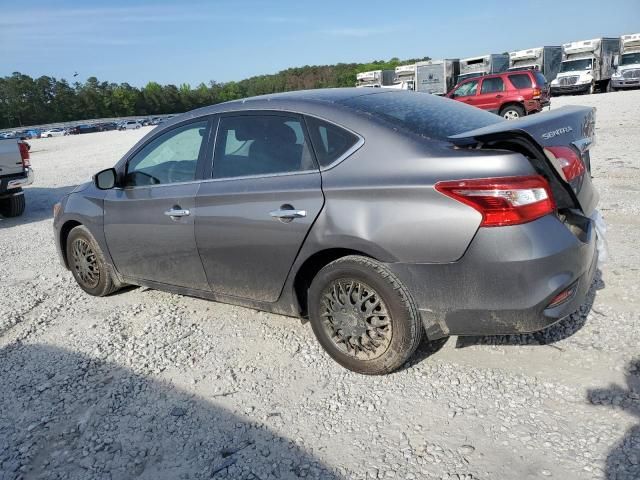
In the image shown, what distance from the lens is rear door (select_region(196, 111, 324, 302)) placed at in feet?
10.1

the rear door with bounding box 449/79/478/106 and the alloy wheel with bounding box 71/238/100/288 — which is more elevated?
the rear door with bounding box 449/79/478/106

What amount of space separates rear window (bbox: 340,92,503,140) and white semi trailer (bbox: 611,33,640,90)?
105ft

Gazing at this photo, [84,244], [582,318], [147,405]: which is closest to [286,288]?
[147,405]

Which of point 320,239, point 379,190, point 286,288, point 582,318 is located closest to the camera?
point 379,190

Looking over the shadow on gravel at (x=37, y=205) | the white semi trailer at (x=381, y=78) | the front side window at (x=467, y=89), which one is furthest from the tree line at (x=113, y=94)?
the shadow on gravel at (x=37, y=205)

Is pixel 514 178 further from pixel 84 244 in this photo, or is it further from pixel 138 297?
pixel 84 244

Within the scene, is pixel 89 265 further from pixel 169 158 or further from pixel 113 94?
pixel 113 94

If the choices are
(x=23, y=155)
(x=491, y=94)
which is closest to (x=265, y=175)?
(x=23, y=155)

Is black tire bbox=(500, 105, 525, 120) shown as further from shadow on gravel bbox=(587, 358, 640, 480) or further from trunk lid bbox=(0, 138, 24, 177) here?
shadow on gravel bbox=(587, 358, 640, 480)

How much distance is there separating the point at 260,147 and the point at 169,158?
97 centimetres

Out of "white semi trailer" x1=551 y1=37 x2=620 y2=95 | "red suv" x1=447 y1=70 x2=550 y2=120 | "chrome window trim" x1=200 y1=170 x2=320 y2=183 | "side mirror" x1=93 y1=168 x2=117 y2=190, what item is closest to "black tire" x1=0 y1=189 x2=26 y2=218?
"side mirror" x1=93 y1=168 x2=117 y2=190

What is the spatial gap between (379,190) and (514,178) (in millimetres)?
681

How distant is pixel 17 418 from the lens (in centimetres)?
299

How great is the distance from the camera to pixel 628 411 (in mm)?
2533
